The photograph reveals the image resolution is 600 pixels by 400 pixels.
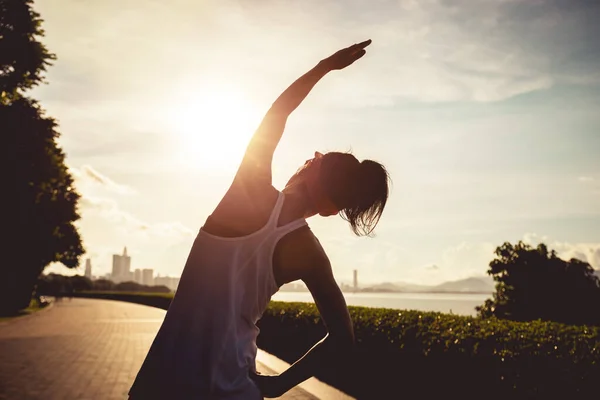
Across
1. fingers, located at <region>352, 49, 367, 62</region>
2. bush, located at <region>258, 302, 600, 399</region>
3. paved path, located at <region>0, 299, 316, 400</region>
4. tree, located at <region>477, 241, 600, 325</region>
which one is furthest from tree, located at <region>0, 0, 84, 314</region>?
fingers, located at <region>352, 49, 367, 62</region>

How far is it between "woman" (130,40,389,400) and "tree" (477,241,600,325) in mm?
23159

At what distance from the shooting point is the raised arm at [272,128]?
Answer: 1.56m

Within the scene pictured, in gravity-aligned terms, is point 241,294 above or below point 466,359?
above

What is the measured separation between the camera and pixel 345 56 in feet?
5.77

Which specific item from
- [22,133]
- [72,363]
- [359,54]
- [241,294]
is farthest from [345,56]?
[22,133]

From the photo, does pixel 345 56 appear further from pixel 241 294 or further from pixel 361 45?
pixel 241 294

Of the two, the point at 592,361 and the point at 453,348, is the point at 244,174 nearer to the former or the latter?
the point at 592,361

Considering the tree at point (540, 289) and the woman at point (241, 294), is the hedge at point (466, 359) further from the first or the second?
the tree at point (540, 289)

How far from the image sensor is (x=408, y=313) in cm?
937

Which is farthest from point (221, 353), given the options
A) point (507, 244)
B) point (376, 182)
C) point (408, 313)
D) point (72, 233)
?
point (72, 233)

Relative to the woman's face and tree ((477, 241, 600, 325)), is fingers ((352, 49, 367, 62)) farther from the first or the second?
tree ((477, 241, 600, 325))

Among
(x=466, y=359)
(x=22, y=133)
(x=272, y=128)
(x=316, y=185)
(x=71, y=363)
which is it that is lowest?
(x=71, y=363)

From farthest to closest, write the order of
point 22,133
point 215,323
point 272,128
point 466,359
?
point 22,133, point 466,359, point 272,128, point 215,323

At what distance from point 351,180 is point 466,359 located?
18.1 ft
